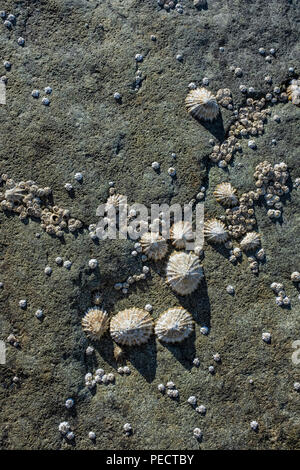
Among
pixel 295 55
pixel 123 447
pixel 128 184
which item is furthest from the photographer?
pixel 295 55

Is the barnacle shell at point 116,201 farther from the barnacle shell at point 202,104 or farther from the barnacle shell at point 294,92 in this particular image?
the barnacle shell at point 294,92

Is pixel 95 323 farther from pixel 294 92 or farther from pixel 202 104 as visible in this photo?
pixel 294 92

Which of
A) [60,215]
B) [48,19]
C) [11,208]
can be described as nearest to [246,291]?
[60,215]

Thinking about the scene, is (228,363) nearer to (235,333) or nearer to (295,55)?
(235,333)

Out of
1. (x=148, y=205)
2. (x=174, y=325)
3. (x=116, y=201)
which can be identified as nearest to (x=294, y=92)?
(x=148, y=205)

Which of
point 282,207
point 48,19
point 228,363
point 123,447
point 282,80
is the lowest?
point 123,447

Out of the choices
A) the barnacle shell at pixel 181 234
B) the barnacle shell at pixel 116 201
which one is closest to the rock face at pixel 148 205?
the barnacle shell at pixel 116 201
